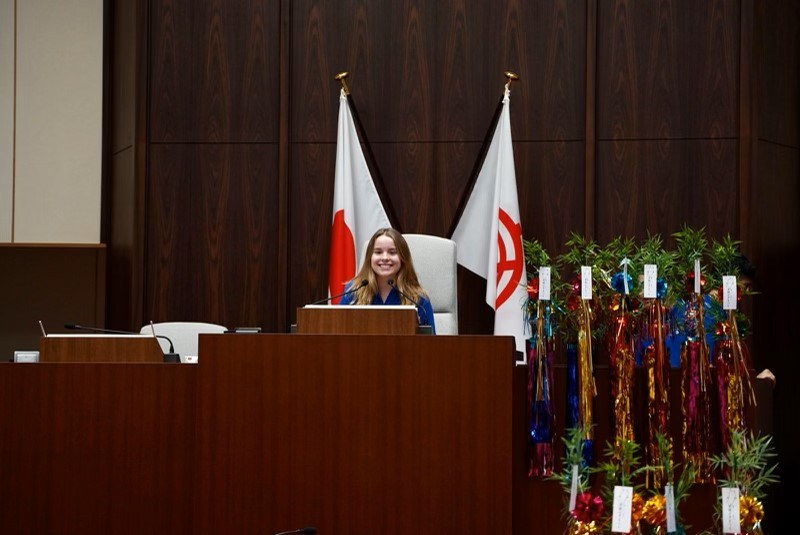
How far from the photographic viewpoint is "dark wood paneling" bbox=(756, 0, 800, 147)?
577 centimetres

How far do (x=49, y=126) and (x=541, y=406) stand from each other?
3952 mm

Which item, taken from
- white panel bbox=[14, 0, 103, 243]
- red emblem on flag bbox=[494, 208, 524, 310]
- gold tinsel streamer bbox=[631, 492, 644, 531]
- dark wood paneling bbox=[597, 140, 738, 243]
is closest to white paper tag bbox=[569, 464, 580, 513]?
gold tinsel streamer bbox=[631, 492, 644, 531]

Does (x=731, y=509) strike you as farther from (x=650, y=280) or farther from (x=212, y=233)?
(x=212, y=233)

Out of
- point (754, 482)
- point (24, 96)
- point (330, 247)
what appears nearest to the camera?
point (754, 482)

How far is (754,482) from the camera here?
127 inches

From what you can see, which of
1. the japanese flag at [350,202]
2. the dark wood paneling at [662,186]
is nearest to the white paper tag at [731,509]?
the dark wood paneling at [662,186]

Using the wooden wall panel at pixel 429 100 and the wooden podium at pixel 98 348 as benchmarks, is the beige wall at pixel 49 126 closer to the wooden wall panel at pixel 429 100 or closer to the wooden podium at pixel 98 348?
the wooden wall panel at pixel 429 100

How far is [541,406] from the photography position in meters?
3.67

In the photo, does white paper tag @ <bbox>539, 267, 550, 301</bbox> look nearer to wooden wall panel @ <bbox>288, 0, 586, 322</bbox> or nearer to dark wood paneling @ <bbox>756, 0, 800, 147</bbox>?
wooden wall panel @ <bbox>288, 0, 586, 322</bbox>

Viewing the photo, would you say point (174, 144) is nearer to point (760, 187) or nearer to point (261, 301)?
point (261, 301)

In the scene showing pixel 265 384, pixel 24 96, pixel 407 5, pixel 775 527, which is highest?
pixel 407 5

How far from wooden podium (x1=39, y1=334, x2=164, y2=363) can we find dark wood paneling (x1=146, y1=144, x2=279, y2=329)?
7.53 ft

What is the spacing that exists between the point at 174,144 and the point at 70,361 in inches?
101

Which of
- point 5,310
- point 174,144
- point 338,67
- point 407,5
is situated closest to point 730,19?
point 407,5
